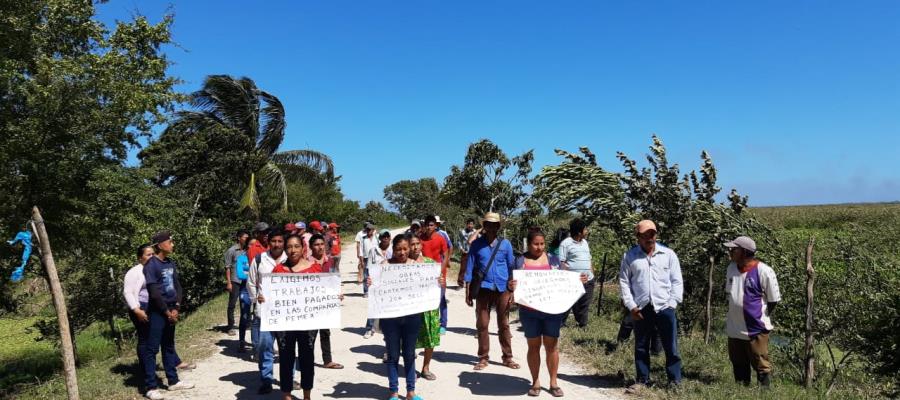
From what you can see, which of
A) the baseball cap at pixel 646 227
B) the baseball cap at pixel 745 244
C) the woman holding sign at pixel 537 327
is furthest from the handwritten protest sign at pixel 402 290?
the baseball cap at pixel 745 244

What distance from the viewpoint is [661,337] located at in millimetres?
6012

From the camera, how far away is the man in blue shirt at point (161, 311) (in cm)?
600

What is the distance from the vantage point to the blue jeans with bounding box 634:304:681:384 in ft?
19.2

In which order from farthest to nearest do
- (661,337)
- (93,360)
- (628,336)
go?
(93,360)
(628,336)
(661,337)

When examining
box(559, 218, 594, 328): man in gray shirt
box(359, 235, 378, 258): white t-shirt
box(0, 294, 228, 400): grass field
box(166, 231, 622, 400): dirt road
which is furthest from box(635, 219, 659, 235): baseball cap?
box(359, 235, 378, 258): white t-shirt

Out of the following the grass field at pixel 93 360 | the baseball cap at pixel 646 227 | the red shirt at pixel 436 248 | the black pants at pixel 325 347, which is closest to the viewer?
the baseball cap at pixel 646 227

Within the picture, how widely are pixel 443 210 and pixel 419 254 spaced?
87.1ft

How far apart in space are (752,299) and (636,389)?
5.02 feet

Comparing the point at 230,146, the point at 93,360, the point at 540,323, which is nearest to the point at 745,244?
the point at 540,323

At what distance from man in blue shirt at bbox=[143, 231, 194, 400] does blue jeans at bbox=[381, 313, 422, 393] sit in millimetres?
2483

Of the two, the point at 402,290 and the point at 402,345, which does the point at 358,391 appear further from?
the point at 402,290

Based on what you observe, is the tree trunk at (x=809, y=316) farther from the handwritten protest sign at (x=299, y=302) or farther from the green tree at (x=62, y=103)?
the green tree at (x=62, y=103)

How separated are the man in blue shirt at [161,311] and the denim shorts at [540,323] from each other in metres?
3.83

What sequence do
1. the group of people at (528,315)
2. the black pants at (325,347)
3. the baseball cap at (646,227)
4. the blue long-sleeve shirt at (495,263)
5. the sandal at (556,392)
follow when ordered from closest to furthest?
1. the group of people at (528,315)
2. the baseball cap at (646,227)
3. the sandal at (556,392)
4. the blue long-sleeve shirt at (495,263)
5. the black pants at (325,347)
